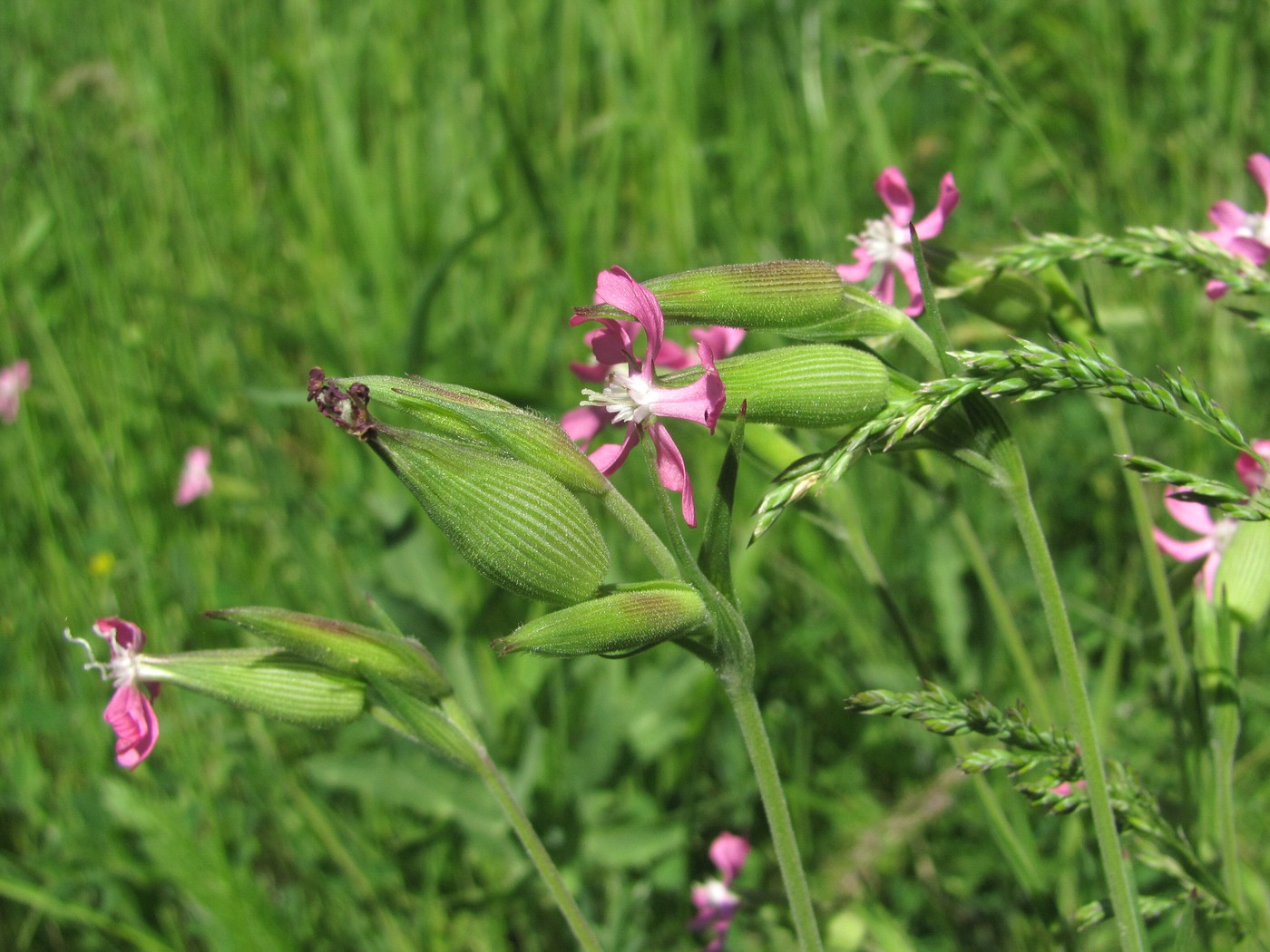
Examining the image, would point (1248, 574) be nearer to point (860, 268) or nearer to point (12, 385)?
point (860, 268)

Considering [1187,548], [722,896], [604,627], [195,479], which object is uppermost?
[604,627]

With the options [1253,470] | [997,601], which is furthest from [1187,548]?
[997,601]

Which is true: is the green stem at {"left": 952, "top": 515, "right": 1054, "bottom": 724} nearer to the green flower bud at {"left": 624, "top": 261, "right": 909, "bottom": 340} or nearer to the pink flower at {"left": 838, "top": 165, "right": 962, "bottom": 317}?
the pink flower at {"left": 838, "top": 165, "right": 962, "bottom": 317}

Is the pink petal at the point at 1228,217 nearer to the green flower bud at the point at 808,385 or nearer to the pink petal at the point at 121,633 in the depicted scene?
the green flower bud at the point at 808,385

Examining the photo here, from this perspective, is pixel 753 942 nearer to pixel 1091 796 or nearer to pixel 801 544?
pixel 801 544

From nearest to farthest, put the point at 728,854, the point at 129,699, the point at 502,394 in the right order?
1. the point at 129,699
2. the point at 728,854
3. the point at 502,394

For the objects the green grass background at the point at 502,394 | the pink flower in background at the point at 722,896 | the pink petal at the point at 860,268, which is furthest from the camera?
the green grass background at the point at 502,394

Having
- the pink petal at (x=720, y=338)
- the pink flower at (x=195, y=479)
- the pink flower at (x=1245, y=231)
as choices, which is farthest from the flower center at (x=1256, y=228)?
the pink flower at (x=195, y=479)
